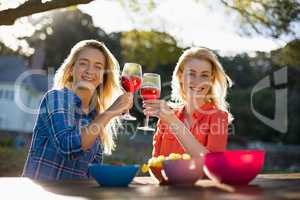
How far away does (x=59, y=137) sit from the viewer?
211cm

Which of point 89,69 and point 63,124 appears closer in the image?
point 63,124

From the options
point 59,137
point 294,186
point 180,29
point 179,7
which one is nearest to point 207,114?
point 59,137

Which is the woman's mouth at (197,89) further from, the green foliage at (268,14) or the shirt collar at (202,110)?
the green foliage at (268,14)

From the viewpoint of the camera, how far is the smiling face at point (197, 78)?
2672 millimetres

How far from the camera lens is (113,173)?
156 centimetres

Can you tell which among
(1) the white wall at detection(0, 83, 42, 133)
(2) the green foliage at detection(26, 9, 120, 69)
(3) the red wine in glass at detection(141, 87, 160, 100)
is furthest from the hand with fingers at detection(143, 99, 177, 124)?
(1) the white wall at detection(0, 83, 42, 133)

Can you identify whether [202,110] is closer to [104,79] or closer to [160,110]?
[104,79]

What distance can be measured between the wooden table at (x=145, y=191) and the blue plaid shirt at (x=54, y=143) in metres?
0.58

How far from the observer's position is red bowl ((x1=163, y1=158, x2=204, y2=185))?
151 cm

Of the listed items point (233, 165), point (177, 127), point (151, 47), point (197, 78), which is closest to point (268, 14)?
point (197, 78)

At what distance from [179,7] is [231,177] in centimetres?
792

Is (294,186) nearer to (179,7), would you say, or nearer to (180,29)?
(179,7)

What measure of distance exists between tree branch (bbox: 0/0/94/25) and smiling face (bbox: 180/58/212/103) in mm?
3445

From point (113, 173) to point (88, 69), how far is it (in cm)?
107
